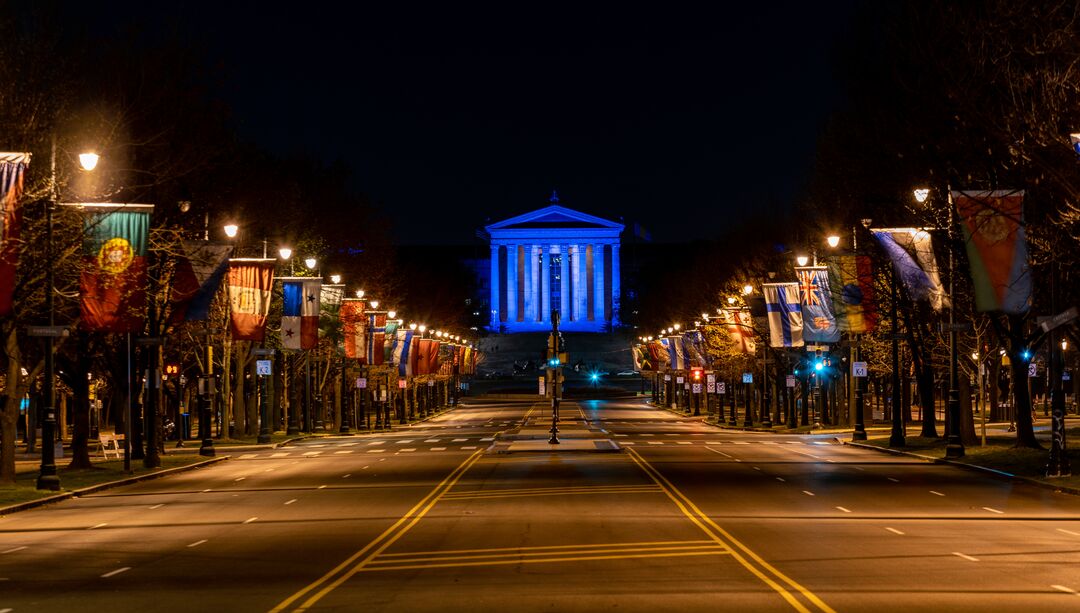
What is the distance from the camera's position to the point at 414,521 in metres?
28.5

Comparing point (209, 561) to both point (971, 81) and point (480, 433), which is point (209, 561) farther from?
point (480, 433)

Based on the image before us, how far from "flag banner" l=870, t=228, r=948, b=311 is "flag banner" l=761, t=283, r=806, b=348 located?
16.0m

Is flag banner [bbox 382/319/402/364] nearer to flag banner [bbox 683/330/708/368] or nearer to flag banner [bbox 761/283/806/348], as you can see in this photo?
flag banner [bbox 683/330/708/368]

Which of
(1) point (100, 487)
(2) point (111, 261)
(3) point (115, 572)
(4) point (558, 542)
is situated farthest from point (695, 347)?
(3) point (115, 572)

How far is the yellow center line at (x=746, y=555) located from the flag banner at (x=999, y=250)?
833cm

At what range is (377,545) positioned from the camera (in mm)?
24047

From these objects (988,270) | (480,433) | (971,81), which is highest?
(971,81)

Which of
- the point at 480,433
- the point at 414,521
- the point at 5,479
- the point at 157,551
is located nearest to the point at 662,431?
the point at 480,433

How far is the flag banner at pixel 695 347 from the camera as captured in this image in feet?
322

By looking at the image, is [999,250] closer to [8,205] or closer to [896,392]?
[8,205]

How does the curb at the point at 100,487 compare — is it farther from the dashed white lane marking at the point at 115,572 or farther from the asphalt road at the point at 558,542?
the dashed white lane marking at the point at 115,572

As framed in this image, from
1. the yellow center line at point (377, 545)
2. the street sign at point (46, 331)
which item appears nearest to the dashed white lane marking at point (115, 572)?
the yellow center line at point (377, 545)

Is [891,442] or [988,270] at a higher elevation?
[988,270]

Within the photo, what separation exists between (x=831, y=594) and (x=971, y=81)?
23.5 metres
